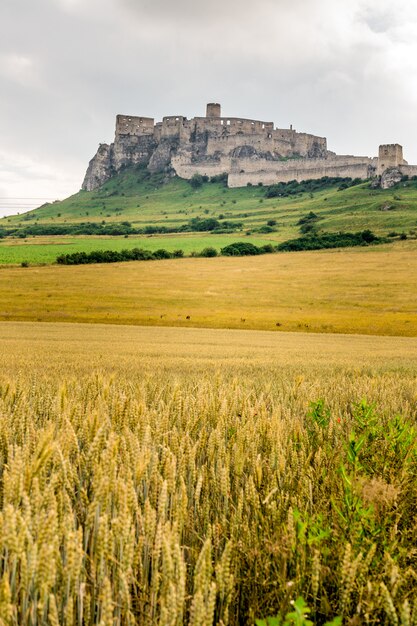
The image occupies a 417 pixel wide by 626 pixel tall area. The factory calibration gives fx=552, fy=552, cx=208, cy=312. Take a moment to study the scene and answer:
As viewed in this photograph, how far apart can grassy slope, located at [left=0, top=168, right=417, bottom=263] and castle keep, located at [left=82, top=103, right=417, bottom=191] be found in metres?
4.52

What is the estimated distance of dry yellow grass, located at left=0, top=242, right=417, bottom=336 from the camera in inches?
1244

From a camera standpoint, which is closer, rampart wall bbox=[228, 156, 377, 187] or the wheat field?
the wheat field

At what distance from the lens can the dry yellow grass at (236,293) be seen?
31.6 metres

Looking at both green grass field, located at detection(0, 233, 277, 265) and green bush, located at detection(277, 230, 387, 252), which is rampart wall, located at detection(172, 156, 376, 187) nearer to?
green grass field, located at detection(0, 233, 277, 265)

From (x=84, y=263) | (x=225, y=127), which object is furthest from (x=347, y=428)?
(x=225, y=127)

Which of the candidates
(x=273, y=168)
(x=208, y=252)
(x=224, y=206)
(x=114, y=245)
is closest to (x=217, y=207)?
(x=224, y=206)

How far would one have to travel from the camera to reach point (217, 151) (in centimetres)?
15900

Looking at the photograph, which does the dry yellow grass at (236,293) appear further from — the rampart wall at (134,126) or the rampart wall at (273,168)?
the rampart wall at (134,126)

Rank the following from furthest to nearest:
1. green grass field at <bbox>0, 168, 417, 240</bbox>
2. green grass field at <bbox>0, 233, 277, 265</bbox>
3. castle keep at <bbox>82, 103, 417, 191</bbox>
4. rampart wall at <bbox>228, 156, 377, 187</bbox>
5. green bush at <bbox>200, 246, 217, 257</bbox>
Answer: castle keep at <bbox>82, 103, 417, 191</bbox>
rampart wall at <bbox>228, 156, 377, 187</bbox>
green grass field at <bbox>0, 168, 417, 240</bbox>
green bush at <bbox>200, 246, 217, 257</bbox>
green grass field at <bbox>0, 233, 277, 265</bbox>

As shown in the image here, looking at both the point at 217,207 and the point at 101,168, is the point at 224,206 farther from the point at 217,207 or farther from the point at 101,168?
the point at 101,168

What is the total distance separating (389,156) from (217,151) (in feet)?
186

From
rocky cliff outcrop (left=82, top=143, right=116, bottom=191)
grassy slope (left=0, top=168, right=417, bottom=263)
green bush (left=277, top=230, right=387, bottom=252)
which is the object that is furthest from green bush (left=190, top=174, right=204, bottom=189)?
green bush (left=277, top=230, right=387, bottom=252)

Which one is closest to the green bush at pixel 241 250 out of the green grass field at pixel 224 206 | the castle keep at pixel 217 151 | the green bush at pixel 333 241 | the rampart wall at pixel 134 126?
the green bush at pixel 333 241

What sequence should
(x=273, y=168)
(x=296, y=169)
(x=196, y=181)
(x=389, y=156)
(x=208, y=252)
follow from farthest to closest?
1. (x=196, y=181)
2. (x=273, y=168)
3. (x=296, y=169)
4. (x=389, y=156)
5. (x=208, y=252)
